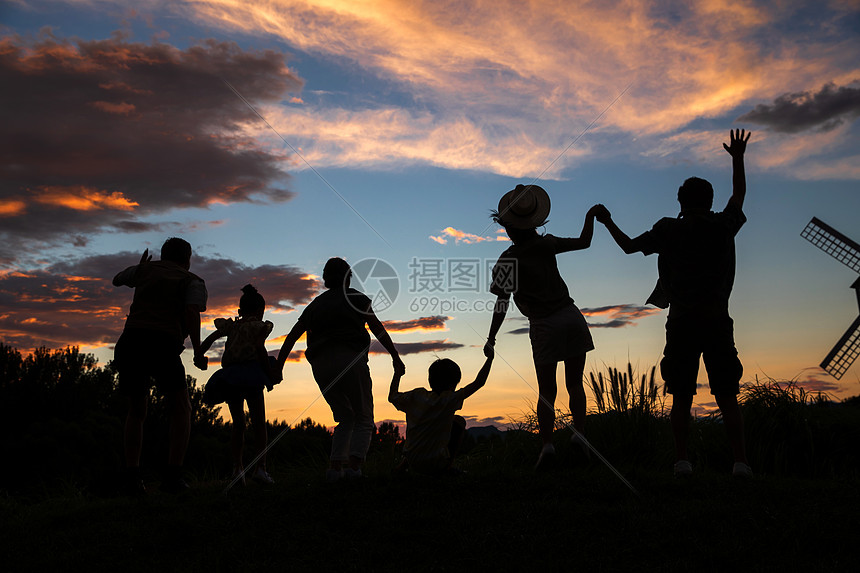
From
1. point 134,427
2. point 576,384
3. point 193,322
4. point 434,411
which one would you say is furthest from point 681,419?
point 134,427

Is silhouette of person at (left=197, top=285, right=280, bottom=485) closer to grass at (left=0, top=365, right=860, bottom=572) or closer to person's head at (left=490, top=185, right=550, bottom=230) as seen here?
grass at (left=0, top=365, right=860, bottom=572)

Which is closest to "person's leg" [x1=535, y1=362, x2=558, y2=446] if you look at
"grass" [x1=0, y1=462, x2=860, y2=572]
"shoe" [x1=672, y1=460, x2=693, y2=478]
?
"grass" [x1=0, y1=462, x2=860, y2=572]

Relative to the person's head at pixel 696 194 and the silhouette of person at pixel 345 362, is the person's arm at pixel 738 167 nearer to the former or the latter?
the person's head at pixel 696 194

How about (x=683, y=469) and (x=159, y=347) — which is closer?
(x=683, y=469)

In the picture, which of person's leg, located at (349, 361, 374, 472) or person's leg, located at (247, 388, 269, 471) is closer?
person's leg, located at (349, 361, 374, 472)

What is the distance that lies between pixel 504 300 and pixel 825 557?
3.54 metres

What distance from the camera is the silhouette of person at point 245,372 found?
22.5ft

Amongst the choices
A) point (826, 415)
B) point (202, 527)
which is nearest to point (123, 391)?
point (202, 527)

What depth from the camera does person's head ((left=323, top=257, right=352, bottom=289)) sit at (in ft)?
23.0

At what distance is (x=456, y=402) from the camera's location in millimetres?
6230

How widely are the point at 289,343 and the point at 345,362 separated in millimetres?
833

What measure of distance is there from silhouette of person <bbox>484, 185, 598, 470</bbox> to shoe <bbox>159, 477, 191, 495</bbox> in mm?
3336

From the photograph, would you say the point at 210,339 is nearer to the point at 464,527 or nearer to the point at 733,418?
the point at 464,527

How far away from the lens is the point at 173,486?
6160 millimetres
